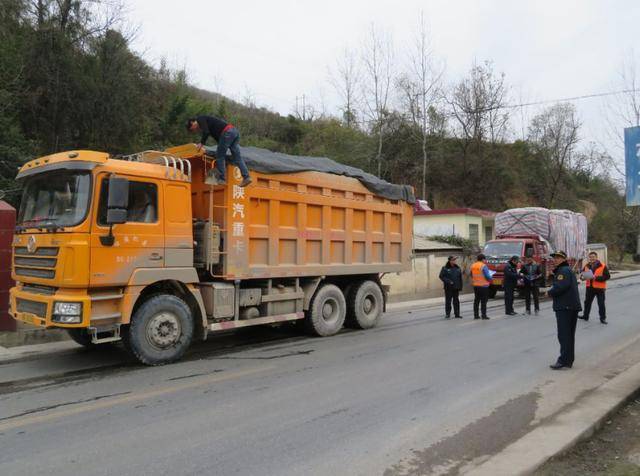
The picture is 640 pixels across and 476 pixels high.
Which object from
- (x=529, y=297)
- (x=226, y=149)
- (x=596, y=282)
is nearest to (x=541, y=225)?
(x=529, y=297)

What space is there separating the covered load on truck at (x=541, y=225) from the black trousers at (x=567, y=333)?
608 inches

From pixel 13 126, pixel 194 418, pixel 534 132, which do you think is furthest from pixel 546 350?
pixel 534 132

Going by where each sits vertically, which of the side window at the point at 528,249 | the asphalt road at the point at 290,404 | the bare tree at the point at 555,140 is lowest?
the asphalt road at the point at 290,404

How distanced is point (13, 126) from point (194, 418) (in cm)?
1560

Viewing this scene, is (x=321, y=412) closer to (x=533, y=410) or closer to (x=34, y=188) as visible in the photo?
(x=533, y=410)

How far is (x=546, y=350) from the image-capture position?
8.94 m

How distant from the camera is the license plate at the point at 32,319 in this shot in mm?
7004

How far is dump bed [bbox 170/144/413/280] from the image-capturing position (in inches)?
335

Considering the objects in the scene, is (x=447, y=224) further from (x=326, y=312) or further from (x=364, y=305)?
(x=326, y=312)

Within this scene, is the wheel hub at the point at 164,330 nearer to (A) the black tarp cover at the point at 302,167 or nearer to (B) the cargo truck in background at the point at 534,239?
(A) the black tarp cover at the point at 302,167

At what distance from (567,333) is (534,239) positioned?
14.4 meters

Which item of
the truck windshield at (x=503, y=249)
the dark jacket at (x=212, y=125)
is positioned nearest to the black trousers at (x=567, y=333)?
the dark jacket at (x=212, y=125)

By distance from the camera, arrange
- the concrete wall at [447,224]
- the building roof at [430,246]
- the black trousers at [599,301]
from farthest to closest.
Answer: the concrete wall at [447,224] → the building roof at [430,246] → the black trousers at [599,301]

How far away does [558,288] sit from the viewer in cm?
755
